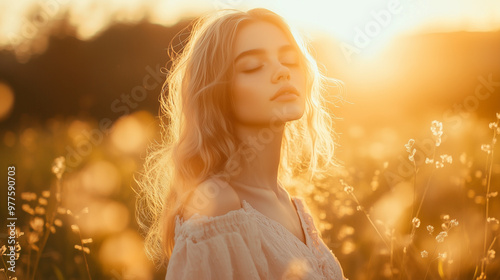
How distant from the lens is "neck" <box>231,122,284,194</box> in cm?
206

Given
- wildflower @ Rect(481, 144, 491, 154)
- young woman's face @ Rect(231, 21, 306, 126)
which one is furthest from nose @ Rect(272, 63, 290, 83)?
wildflower @ Rect(481, 144, 491, 154)

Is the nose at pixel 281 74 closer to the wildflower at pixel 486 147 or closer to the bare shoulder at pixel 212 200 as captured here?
the bare shoulder at pixel 212 200

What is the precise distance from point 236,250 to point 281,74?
2.17 feet

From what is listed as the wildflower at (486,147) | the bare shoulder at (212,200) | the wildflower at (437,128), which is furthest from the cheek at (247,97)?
the wildflower at (486,147)

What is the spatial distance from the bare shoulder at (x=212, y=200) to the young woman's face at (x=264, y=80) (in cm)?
30

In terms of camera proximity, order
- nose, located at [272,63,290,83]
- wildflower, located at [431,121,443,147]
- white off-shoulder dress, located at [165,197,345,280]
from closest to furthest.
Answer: white off-shoulder dress, located at [165,197,345,280]
nose, located at [272,63,290,83]
wildflower, located at [431,121,443,147]

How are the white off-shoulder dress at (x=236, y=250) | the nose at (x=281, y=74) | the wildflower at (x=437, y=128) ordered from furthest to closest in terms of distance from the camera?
1. the wildflower at (x=437, y=128)
2. the nose at (x=281, y=74)
3. the white off-shoulder dress at (x=236, y=250)

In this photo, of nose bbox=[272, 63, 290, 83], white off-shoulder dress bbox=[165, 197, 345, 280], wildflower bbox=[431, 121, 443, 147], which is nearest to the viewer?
white off-shoulder dress bbox=[165, 197, 345, 280]

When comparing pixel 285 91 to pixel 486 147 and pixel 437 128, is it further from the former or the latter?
pixel 486 147

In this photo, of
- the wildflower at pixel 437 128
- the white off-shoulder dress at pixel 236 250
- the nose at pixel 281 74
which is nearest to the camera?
the white off-shoulder dress at pixel 236 250

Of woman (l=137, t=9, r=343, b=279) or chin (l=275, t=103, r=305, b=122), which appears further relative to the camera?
chin (l=275, t=103, r=305, b=122)

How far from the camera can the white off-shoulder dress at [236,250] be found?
173cm

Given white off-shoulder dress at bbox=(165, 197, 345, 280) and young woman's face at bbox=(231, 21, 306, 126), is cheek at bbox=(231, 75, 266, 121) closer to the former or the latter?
young woman's face at bbox=(231, 21, 306, 126)

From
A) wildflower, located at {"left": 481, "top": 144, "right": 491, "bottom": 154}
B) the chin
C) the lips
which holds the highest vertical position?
the lips
